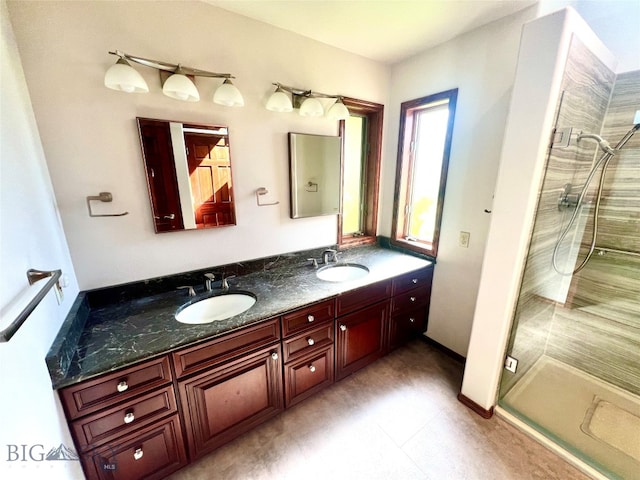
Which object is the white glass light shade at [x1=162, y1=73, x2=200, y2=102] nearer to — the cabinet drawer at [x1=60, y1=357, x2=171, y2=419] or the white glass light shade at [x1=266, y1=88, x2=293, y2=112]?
the white glass light shade at [x1=266, y1=88, x2=293, y2=112]

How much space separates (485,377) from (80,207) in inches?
98.9

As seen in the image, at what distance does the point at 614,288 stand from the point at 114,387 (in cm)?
309

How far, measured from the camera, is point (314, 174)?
196cm

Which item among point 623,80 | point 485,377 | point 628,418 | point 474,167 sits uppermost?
point 623,80

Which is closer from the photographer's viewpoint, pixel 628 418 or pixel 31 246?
pixel 31 246

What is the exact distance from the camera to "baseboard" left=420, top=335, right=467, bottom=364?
207 cm

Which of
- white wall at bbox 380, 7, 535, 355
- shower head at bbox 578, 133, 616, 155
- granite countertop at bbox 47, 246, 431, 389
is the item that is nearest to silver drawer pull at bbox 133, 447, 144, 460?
granite countertop at bbox 47, 246, 431, 389

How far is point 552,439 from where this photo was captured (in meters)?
1.45

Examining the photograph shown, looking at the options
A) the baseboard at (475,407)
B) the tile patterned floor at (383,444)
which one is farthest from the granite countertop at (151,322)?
the baseboard at (475,407)

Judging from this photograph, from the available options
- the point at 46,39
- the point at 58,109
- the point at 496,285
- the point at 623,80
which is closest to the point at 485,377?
the point at 496,285

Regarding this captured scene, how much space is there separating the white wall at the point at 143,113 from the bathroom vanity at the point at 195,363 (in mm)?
267

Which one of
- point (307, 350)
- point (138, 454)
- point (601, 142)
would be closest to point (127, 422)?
point (138, 454)

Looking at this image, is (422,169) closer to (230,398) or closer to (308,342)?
(308,342)

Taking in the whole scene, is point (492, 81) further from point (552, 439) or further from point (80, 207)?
point (80, 207)
